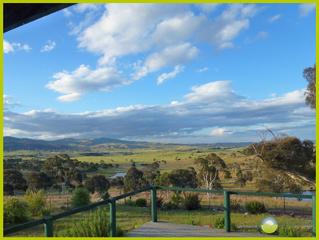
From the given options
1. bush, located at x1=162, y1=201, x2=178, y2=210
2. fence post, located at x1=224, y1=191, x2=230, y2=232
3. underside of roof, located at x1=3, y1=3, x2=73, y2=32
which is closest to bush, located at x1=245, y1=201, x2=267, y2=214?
bush, located at x1=162, y1=201, x2=178, y2=210

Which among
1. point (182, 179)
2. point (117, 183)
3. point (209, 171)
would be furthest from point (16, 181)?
point (209, 171)

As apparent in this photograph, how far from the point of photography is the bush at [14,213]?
659 inches

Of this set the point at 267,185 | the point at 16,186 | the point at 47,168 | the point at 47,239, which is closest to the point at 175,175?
the point at 267,185

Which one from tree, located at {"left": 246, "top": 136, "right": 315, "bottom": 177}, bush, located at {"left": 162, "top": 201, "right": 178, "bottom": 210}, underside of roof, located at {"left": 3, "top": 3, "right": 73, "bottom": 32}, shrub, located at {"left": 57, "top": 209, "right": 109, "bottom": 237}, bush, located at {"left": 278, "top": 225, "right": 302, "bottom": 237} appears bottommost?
bush, located at {"left": 162, "top": 201, "right": 178, "bottom": 210}

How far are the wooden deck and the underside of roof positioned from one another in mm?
4788

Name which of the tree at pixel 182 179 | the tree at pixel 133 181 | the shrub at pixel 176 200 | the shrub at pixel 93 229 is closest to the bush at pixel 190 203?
the shrub at pixel 176 200

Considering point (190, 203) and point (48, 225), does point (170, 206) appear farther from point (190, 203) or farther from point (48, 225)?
point (48, 225)

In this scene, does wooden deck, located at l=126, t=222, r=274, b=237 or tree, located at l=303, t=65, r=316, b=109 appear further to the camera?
tree, located at l=303, t=65, r=316, b=109

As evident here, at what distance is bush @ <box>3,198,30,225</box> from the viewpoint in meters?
16.8

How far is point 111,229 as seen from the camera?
8102mm

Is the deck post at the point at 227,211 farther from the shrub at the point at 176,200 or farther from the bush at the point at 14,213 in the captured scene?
the shrub at the point at 176,200

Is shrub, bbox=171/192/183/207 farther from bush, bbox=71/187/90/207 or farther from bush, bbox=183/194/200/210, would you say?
bush, bbox=71/187/90/207

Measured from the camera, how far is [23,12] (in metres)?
4.58

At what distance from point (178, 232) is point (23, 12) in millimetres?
5266
